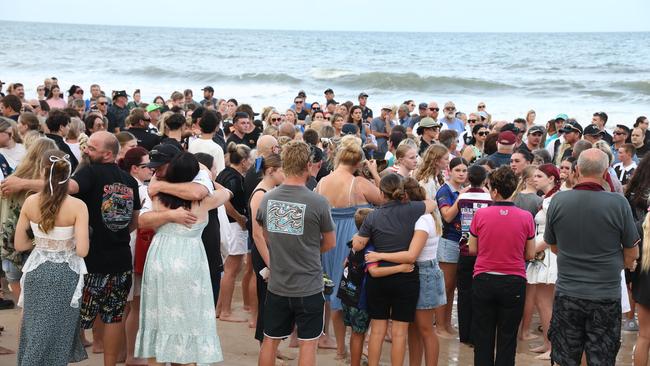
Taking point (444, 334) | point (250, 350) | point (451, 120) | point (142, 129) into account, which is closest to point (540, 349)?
point (444, 334)

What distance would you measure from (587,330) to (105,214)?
3342 mm

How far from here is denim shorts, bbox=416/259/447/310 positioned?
5.91 metres

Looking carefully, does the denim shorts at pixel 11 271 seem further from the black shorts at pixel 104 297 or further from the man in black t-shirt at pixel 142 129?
the man in black t-shirt at pixel 142 129

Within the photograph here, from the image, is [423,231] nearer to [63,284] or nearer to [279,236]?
[279,236]

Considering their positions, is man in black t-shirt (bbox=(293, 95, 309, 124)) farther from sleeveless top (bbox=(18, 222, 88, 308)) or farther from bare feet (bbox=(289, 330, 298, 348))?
sleeveless top (bbox=(18, 222, 88, 308))

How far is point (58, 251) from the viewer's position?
5.19 metres

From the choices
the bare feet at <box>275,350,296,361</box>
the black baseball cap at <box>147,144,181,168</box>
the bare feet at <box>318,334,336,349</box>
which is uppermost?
the black baseball cap at <box>147,144,181,168</box>

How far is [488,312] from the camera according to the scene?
5824mm

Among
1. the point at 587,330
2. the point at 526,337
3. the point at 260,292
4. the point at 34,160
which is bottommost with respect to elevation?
the point at 526,337

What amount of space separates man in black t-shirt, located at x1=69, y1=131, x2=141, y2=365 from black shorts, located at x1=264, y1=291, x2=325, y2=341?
108 cm

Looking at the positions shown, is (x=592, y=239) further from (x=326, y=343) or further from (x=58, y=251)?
(x=58, y=251)

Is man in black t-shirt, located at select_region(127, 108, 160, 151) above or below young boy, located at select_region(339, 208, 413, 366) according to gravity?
above

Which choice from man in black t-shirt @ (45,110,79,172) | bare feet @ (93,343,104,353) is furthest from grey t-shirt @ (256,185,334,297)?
man in black t-shirt @ (45,110,79,172)

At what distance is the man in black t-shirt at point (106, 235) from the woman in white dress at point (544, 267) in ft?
11.0
